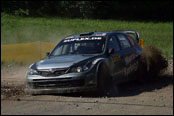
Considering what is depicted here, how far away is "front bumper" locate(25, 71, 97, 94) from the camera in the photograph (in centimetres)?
950

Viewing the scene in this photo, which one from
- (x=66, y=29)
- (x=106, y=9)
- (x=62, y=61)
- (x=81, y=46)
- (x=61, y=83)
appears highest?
(x=106, y=9)

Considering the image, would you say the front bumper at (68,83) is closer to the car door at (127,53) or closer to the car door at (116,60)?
the car door at (116,60)

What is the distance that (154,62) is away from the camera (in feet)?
43.1

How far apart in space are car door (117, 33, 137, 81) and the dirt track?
0.49 meters

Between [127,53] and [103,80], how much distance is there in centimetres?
186

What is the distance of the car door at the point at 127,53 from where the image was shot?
11.2 meters

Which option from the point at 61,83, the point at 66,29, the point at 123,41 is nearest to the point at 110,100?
the point at 61,83

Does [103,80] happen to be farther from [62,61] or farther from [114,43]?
[114,43]

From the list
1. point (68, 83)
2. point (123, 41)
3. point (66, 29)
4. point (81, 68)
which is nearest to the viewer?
point (68, 83)

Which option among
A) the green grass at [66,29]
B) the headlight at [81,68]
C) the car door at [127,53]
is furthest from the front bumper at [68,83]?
the green grass at [66,29]

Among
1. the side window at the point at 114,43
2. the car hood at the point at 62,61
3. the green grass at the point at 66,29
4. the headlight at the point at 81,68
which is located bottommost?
the headlight at the point at 81,68

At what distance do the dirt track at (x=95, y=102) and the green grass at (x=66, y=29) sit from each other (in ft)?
52.9

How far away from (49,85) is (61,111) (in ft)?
6.39

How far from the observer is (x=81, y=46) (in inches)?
432
